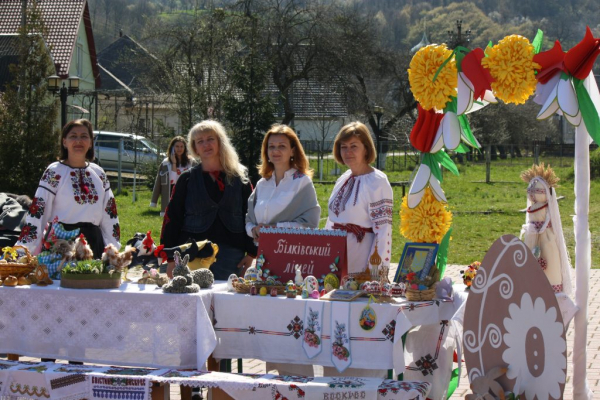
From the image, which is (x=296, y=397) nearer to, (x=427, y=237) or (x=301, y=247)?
(x=301, y=247)

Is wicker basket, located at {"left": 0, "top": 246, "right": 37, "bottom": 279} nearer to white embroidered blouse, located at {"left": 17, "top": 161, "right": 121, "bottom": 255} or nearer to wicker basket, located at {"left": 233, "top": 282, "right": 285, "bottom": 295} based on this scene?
white embroidered blouse, located at {"left": 17, "top": 161, "right": 121, "bottom": 255}

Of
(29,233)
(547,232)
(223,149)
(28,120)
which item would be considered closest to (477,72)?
(547,232)

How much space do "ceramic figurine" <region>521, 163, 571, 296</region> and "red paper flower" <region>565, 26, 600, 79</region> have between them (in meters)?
1.16

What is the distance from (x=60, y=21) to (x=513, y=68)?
36.7 m

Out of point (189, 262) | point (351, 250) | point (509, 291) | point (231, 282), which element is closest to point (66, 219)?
point (189, 262)

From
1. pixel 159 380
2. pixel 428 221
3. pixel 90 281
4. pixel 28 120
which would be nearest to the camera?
pixel 159 380

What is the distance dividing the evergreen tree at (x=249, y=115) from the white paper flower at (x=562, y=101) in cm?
1547

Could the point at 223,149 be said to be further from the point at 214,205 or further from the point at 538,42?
the point at 538,42

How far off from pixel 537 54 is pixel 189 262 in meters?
2.49

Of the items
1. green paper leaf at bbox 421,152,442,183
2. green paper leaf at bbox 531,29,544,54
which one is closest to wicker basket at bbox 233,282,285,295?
green paper leaf at bbox 421,152,442,183

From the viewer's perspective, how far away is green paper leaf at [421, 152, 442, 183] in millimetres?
5289

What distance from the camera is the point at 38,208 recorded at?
5660 millimetres

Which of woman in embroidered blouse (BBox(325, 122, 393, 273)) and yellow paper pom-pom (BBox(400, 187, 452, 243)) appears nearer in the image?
yellow paper pom-pom (BBox(400, 187, 452, 243))

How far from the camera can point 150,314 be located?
4.84 metres
